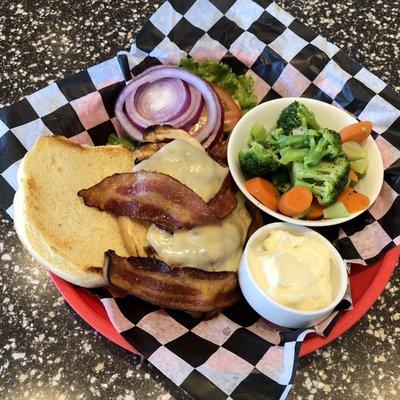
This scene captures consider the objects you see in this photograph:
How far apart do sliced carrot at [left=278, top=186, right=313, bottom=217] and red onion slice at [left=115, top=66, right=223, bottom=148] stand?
1.40 ft

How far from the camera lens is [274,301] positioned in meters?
1.49

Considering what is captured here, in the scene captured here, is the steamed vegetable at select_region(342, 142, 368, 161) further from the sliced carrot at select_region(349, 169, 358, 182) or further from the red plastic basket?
the red plastic basket

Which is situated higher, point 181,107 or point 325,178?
point 325,178

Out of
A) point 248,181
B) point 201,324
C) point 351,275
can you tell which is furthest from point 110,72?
point 351,275

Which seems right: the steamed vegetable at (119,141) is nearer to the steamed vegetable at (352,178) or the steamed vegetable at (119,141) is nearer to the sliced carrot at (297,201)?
the sliced carrot at (297,201)

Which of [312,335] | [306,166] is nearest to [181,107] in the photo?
[306,166]

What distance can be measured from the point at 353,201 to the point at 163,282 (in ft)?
2.36

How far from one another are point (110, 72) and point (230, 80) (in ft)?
1.63

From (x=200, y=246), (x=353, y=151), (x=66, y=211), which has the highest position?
(x=353, y=151)

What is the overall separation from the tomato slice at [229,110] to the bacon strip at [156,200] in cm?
52

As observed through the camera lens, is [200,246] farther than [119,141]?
No

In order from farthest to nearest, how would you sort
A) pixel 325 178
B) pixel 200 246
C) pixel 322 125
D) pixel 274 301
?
pixel 322 125
pixel 325 178
pixel 200 246
pixel 274 301

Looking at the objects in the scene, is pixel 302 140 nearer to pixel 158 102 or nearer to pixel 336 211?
pixel 336 211

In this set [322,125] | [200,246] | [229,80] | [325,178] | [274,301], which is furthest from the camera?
[229,80]
